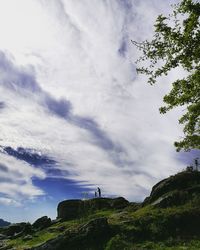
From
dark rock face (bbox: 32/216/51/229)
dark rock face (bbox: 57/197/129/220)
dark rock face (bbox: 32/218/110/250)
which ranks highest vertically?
dark rock face (bbox: 57/197/129/220)

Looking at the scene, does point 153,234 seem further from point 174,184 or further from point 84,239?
point 174,184

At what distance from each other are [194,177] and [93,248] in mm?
22502

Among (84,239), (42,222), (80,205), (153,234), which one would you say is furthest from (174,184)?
(42,222)

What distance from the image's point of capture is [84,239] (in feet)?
81.6

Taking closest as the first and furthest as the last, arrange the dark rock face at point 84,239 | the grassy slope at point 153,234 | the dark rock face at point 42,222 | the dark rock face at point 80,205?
the grassy slope at point 153,234
the dark rock face at point 84,239
the dark rock face at point 42,222
the dark rock face at point 80,205

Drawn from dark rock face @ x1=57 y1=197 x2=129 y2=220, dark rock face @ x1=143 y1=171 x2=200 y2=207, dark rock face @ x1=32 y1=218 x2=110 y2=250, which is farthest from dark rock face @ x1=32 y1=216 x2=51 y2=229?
dark rock face @ x1=32 y1=218 x2=110 y2=250

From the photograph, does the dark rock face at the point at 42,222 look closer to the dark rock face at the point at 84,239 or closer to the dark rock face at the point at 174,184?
the dark rock face at the point at 174,184

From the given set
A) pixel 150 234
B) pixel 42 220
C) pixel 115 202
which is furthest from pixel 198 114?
pixel 42 220

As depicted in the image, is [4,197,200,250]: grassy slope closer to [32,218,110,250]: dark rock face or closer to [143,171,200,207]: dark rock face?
[32,218,110,250]: dark rock face

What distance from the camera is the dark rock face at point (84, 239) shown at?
24.6m

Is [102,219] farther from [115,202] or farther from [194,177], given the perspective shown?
[115,202]

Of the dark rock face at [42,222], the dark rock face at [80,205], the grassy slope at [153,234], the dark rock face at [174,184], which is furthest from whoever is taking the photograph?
the dark rock face at [80,205]

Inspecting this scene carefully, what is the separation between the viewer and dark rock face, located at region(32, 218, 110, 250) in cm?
2458

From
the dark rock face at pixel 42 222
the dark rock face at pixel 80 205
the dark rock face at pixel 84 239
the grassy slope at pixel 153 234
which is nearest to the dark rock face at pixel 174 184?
the grassy slope at pixel 153 234
